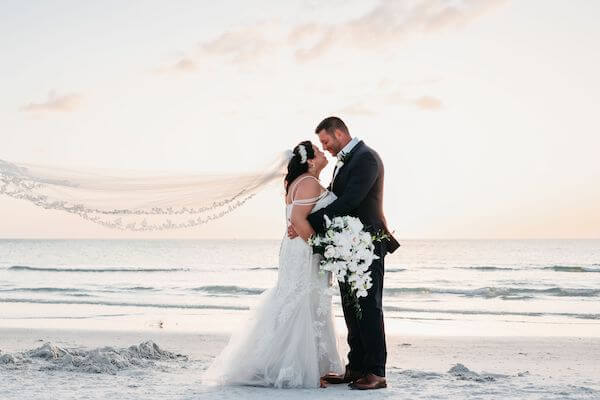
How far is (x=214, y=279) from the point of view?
3005 centimetres

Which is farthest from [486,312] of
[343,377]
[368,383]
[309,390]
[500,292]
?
[309,390]

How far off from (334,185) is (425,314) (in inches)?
369

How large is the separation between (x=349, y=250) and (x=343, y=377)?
1221 mm

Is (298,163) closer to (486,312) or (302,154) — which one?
(302,154)

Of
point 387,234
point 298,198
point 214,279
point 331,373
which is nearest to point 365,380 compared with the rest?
point 331,373

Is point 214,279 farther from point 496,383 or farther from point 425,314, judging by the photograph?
point 496,383

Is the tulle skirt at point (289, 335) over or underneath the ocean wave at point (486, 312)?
over

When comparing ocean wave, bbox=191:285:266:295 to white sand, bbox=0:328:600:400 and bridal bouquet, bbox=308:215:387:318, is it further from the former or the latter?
bridal bouquet, bbox=308:215:387:318

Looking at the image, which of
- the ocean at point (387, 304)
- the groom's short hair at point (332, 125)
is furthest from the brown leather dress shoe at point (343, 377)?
the ocean at point (387, 304)

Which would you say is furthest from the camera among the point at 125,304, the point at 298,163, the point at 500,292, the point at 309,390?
the point at 500,292

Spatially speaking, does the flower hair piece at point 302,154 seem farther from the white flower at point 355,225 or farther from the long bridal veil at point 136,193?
the white flower at point 355,225

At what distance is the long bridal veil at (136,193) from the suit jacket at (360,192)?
0.78m

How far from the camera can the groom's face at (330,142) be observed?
5.97 meters

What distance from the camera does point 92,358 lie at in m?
7.23
